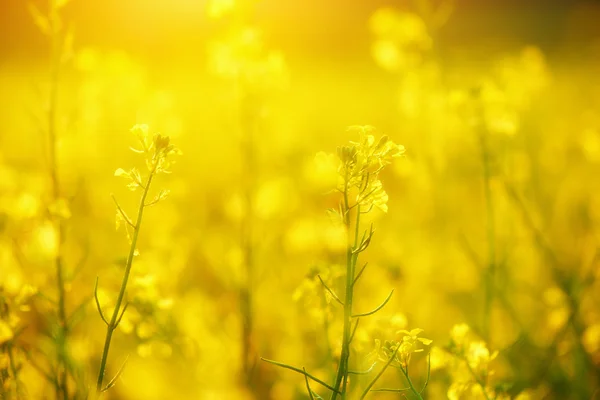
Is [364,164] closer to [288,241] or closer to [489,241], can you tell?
[489,241]

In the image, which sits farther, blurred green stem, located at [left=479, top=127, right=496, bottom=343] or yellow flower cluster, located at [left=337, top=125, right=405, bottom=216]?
blurred green stem, located at [left=479, top=127, right=496, bottom=343]

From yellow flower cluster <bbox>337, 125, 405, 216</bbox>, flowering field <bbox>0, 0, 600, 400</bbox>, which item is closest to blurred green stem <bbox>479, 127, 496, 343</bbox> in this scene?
flowering field <bbox>0, 0, 600, 400</bbox>

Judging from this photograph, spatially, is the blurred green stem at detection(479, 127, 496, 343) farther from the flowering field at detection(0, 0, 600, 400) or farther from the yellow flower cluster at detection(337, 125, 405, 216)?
the yellow flower cluster at detection(337, 125, 405, 216)

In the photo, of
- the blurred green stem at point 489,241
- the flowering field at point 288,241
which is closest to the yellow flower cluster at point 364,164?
the flowering field at point 288,241

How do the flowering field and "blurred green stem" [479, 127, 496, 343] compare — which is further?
"blurred green stem" [479, 127, 496, 343]

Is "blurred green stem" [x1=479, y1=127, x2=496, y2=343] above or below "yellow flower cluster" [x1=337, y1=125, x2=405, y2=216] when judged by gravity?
above

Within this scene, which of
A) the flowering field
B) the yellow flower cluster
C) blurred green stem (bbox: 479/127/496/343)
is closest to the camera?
the yellow flower cluster

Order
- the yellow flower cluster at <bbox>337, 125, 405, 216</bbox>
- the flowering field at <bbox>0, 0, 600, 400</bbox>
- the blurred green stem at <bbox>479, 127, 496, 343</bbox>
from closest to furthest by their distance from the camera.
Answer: the yellow flower cluster at <bbox>337, 125, 405, 216</bbox>, the flowering field at <bbox>0, 0, 600, 400</bbox>, the blurred green stem at <bbox>479, 127, 496, 343</bbox>

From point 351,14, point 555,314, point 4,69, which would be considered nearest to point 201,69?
point 4,69

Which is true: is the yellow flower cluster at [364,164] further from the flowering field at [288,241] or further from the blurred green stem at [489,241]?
the blurred green stem at [489,241]

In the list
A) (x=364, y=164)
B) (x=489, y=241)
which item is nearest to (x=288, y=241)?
(x=489, y=241)

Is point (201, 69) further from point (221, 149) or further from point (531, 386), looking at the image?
point (531, 386)
